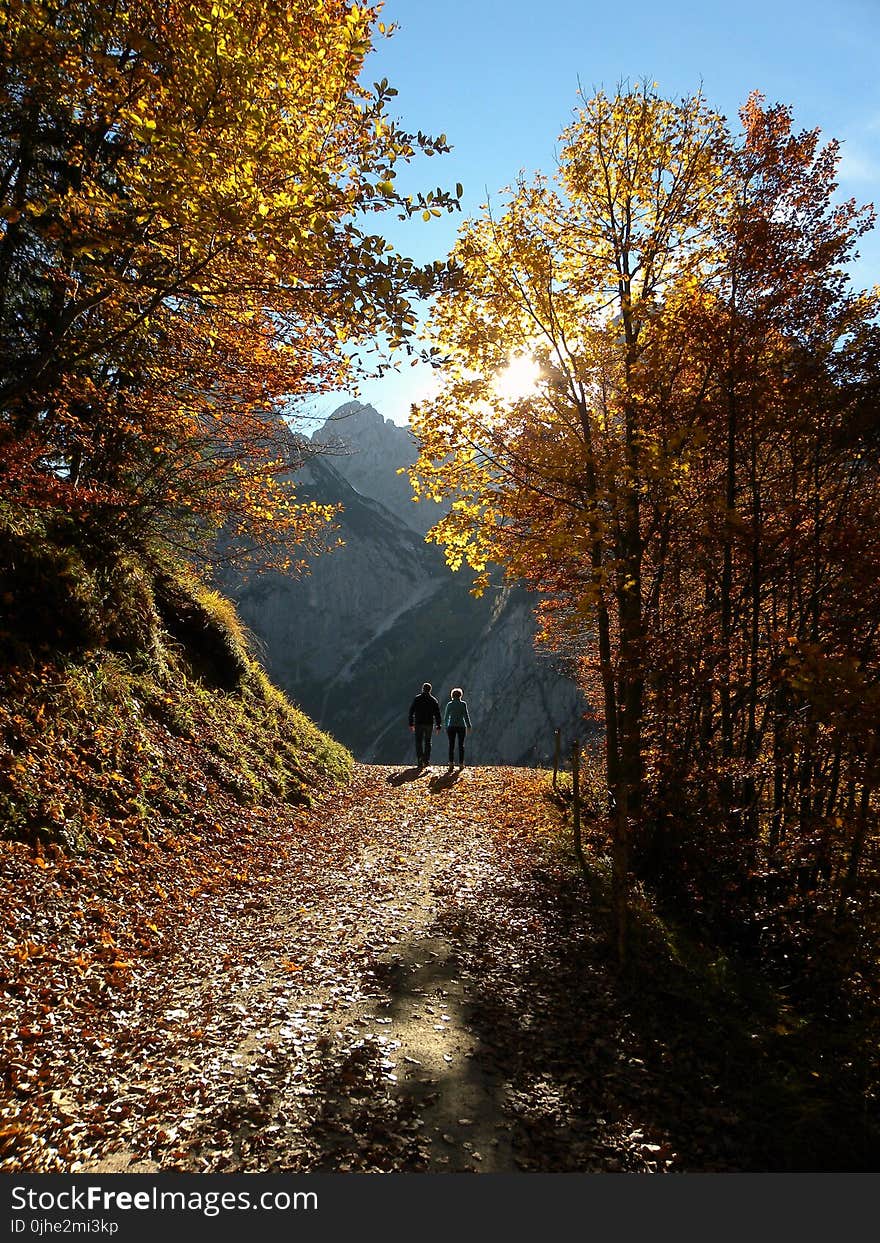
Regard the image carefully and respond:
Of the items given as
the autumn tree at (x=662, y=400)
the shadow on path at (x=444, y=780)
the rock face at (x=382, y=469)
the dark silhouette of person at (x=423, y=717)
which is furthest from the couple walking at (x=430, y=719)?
the rock face at (x=382, y=469)

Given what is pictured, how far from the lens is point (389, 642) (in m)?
94.7

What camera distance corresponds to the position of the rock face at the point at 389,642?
69062 millimetres

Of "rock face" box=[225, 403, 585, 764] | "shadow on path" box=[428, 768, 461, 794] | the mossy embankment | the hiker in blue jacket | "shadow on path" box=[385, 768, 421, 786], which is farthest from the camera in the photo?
"rock face" box=[225, 403, 585, 764]

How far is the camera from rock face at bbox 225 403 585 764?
227ft

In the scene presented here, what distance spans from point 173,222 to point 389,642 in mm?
90141

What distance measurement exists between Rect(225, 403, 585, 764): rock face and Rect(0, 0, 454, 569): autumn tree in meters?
59.2

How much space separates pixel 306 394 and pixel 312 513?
111 inches

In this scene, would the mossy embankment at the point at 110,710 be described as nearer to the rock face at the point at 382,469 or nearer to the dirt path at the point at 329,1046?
the dirt path at the point at 329,1046

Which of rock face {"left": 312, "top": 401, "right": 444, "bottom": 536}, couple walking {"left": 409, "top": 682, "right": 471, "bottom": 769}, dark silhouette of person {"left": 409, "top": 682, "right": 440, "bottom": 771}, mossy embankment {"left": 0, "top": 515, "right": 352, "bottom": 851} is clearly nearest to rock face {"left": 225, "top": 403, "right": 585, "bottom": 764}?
rock face {"left": 312, "top": 401, "right": 444, "bottom": 536}

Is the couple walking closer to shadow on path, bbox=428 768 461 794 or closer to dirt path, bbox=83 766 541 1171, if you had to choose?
shadow on path, bbox=428 768 461 794

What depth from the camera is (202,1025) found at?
15.2 ft

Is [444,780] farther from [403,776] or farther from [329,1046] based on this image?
[329,1046]

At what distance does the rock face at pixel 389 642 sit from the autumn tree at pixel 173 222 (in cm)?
5919

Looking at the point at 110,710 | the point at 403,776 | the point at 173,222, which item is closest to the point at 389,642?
the point at 403,776
